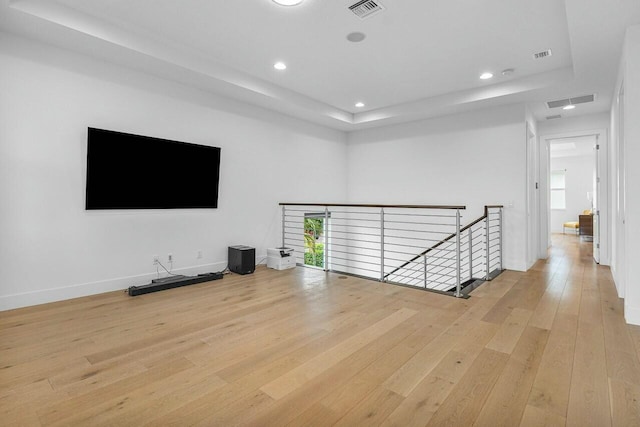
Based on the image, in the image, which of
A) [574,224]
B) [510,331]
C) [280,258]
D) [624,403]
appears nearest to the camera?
[624,403]

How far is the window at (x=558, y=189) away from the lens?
36.3 feet

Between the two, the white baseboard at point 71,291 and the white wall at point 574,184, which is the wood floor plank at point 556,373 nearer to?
the white baseboard at point 71,291

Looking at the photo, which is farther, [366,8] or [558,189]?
[558,189]

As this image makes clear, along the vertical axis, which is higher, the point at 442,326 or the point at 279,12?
the point at 279,12

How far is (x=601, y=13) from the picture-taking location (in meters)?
2.63

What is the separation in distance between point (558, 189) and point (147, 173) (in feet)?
40.7

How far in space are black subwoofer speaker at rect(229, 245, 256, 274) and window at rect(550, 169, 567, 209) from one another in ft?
36.4

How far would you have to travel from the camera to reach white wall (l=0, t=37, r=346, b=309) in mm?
3172

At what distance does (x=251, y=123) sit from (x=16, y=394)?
421 cm

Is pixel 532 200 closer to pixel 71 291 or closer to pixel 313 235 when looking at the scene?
pixel 313 235

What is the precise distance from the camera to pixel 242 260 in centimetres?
466

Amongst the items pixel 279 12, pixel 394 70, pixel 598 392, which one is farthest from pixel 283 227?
pixel 598 392

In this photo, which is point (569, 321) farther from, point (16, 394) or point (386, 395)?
point (16, 394)

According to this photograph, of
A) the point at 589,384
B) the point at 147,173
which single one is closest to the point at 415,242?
the point at 589,384
